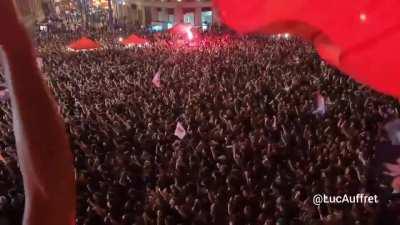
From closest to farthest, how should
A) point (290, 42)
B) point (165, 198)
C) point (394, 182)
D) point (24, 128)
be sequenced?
point (24, 128) → point (394, 182) → point (165, 198) → point (290, 42)

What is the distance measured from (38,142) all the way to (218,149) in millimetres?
6168

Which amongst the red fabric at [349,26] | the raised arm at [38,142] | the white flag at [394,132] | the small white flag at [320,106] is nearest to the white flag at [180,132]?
the small white flag at [320,106]

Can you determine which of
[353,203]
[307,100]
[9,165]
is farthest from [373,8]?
[307,100]

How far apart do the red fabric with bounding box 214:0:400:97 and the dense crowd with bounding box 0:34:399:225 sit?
3.75 metres

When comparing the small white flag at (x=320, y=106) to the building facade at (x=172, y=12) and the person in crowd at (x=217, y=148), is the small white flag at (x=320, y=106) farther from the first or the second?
the building facade at (x=172, y=12)

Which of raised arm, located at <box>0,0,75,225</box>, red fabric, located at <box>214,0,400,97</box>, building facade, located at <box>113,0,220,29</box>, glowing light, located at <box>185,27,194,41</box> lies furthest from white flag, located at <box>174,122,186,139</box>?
building facade, located at <box>113,0,220,29</box>

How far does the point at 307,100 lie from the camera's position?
9438mm

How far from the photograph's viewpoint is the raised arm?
1254 mm

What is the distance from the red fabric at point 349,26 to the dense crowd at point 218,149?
3749mm

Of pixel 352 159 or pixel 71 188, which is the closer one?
pixel 71 188

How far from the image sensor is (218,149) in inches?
293

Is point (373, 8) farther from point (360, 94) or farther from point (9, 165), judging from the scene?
point (360, 94)

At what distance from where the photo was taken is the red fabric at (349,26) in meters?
1.43

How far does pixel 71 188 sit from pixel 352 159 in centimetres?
583
